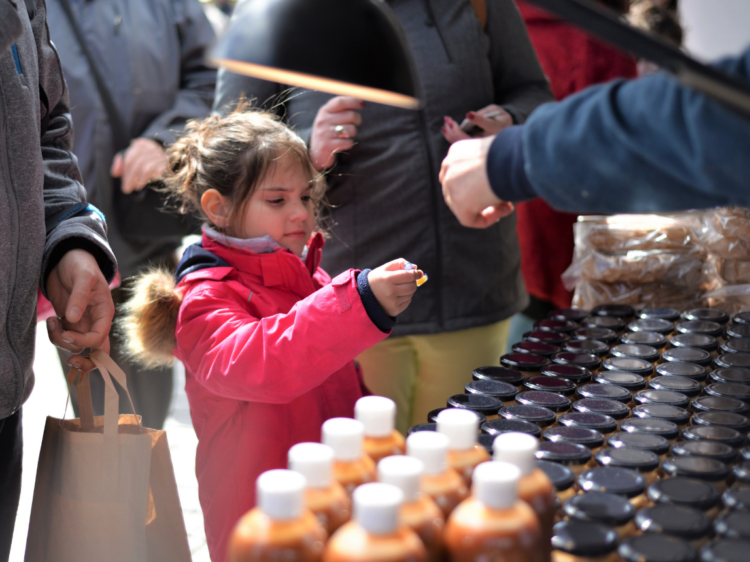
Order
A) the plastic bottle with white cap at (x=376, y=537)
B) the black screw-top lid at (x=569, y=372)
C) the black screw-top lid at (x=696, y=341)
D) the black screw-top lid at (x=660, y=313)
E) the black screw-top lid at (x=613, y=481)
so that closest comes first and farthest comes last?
the plastic bottle with white cap at (x=376, y=537), the black screw-top lid at (x=613, y=481), the black screw-top lid at (x=569, y=372), the black screw-top lid at (x=696, y=341), the black screw-top lid at (x=660, y=313)

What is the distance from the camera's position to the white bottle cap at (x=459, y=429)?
0.86m

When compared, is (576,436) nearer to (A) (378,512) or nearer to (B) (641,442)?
(B) (641,442)

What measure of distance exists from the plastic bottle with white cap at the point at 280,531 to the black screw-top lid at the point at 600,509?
0.34 meters

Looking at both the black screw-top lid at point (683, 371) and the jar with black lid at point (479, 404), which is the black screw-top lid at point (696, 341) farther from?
the jar with black lid at point (479, 404)

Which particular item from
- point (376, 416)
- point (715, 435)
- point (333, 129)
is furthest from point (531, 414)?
point (333, 129)

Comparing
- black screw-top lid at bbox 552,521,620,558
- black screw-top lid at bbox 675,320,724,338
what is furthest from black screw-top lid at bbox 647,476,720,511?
black screw-top lid at bbox 675,320,724,338

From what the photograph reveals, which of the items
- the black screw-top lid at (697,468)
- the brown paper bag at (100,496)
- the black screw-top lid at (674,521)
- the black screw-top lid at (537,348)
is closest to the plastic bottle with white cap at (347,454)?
the black screw-top lid at (674,521)

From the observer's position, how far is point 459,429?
86cm

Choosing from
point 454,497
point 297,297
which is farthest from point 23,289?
point 454,497

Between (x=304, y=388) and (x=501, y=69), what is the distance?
1294mm

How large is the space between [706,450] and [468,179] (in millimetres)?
547

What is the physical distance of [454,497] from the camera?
799 millimetres

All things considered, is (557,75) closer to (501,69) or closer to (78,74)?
(501,69)

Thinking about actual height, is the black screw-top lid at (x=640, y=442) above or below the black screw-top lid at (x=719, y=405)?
above
